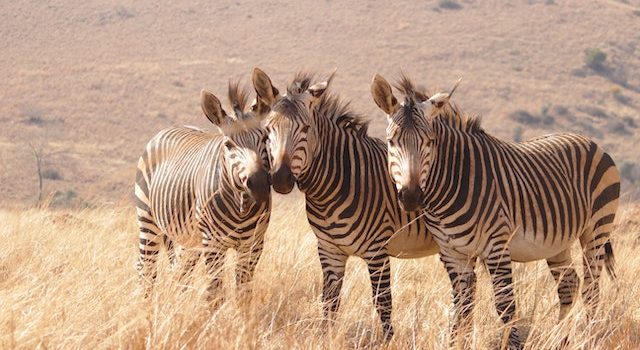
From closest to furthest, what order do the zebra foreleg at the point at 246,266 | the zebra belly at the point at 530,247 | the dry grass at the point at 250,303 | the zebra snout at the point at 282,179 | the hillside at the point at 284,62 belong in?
the dry grass at the point at 250,303, the zebra snout at the point at 282,179, the zebra foreleg at the point at 246,266, the zebra belly at the point at 530,247, the hillside at the point at 284,62

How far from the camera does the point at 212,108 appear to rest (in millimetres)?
6668

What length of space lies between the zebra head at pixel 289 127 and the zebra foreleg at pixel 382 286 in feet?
2.76

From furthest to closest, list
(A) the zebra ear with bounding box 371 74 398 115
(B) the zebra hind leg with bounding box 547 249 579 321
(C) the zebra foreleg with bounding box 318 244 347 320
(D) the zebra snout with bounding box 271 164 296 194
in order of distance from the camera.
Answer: (B) the zebra hind leg with bounding box 547 249 579 321
(C) the zebra foreleg with bounding box 318 244 347 320
(A) the zebra ear with bounding box 371 74 398 115
(D) the zebra snout with bounding box 271 164 296 194

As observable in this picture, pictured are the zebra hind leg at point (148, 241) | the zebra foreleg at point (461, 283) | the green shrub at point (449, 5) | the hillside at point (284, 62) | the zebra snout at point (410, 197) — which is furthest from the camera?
the green shrub at point (449, 5)

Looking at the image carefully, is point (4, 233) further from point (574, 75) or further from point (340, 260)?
point (574, 75)

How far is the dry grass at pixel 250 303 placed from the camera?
17.0 ft

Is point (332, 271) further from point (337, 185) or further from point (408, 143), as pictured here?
point (408, 143)

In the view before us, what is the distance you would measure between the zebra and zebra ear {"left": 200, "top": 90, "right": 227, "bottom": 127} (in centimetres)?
108

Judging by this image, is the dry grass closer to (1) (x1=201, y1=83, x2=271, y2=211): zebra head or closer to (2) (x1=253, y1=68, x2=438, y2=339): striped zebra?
(2) (x1=253, y1=68, x2=438, y2=339): striped zebra

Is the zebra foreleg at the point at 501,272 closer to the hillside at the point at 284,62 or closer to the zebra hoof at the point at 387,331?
the zebra hoof at the point at 387,331

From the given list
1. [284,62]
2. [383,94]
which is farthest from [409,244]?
[284,62]

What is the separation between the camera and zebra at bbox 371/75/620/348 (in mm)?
6195

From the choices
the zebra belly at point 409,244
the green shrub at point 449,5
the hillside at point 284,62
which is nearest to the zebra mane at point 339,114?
the zebra belly at point 409,244

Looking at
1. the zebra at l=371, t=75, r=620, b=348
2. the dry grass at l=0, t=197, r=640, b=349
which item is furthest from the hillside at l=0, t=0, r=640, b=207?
the zebra at l=371, t=75, r=620, b=348
